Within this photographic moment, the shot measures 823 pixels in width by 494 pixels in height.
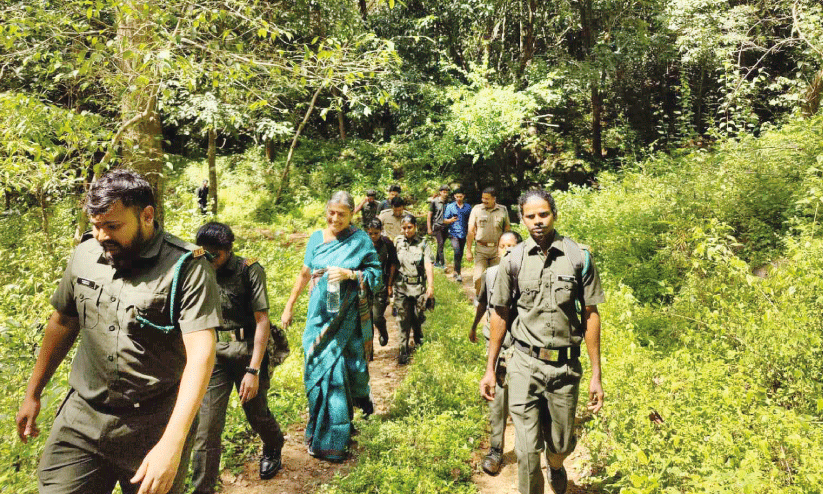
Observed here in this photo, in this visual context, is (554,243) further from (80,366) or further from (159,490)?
(80,366)

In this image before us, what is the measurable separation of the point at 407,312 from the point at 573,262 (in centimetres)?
367

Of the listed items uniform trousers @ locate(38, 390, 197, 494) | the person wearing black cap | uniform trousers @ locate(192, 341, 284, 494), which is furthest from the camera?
the person wearing black cap

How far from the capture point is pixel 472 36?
674 inches

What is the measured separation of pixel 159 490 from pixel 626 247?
25.1 ft

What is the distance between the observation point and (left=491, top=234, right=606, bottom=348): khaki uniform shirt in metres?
3.28

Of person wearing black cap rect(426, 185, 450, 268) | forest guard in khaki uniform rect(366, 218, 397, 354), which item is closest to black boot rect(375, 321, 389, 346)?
forest guard in khaki uniform rect(366, 218, 397, 354)

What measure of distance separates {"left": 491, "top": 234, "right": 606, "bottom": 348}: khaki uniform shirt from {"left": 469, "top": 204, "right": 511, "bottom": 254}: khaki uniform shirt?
3954 millimetres

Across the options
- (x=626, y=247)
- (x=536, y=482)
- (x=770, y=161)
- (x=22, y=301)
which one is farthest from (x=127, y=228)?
(x=770, y=161)

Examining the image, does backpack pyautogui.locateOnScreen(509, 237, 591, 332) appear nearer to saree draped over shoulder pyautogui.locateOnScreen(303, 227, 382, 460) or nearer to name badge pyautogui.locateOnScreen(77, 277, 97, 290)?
saree draped over shoulder pyautogui.locateOnScreen(303, 227, 382, 460)

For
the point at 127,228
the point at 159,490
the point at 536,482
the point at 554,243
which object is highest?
the point at 127,228

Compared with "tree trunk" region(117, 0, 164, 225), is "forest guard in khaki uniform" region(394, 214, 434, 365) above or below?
below

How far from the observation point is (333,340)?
4297 millimetres

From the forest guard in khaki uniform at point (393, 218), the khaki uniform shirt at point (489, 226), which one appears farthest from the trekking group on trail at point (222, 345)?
the forest guard in khaki uniform at point (393, 218)

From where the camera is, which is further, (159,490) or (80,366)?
(80,366)
